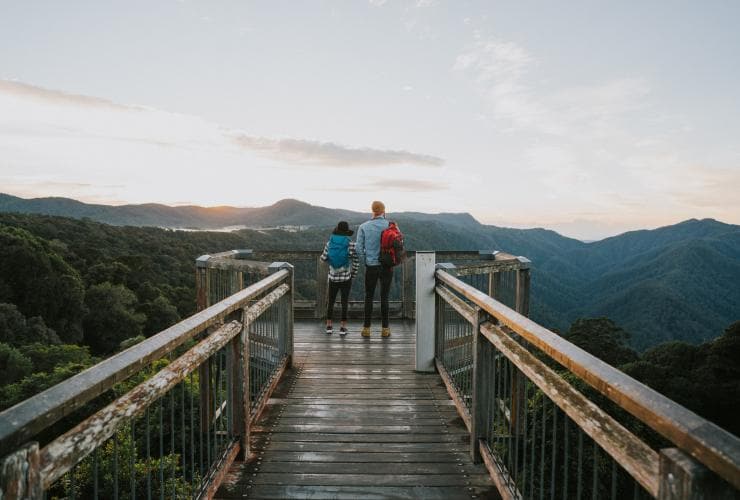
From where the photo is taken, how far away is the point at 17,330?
121 ft

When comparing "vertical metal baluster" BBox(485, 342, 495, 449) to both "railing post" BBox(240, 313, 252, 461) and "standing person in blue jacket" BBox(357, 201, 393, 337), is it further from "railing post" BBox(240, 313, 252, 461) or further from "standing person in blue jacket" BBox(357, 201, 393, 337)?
"standing person in blue jacket" BBox(357, 201, 393, 337)

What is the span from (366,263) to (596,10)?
871 centimetres

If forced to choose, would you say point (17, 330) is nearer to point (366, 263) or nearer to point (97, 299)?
point (97, 299)

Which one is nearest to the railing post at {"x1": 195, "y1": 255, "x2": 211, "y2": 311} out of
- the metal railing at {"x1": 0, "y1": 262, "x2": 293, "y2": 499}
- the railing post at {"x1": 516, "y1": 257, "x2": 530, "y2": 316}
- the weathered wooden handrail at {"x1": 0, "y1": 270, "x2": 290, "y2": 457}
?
the metal railing at {"x1": 0, "y1": 262, "x2": 293, "y2": 499}

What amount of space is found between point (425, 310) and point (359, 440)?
2072 mm

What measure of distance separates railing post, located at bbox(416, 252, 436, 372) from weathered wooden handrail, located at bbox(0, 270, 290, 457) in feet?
11.2

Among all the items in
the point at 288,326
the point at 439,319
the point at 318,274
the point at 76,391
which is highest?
the point at 76,391

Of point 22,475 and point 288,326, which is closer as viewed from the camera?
point 22,475

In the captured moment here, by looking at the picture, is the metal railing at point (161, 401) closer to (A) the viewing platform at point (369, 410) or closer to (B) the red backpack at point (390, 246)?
(A) the viewing platform at point (369, 410)

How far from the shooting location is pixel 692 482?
1251mm

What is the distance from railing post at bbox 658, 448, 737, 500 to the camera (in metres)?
1.25

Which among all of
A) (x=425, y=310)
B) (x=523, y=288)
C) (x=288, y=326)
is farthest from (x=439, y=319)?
(x=288, y=326)

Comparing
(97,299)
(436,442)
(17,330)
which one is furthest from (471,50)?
(97,299)

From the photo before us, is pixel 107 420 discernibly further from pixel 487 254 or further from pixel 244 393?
pixel 487 254
